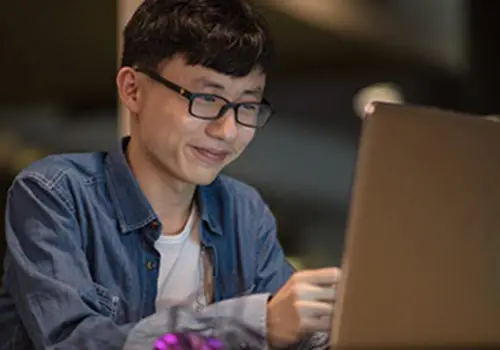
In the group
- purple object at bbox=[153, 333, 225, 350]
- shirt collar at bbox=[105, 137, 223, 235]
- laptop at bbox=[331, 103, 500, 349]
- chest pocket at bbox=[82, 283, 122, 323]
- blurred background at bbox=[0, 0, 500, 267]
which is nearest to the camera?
laptop at bbox=[331, 103, 500, 349]

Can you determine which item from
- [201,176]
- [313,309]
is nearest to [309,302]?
[313,309]

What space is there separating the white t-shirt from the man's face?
0.37ft

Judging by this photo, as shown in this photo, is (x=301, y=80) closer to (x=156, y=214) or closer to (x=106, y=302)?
(x=156, y=214)

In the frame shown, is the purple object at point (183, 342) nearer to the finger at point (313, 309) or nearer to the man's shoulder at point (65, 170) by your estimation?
the finger at point (313, 309)

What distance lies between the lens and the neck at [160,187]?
1137 mm

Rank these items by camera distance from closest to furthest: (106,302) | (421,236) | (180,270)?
(421,236), (106,302), (180,270)

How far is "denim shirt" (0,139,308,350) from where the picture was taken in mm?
926

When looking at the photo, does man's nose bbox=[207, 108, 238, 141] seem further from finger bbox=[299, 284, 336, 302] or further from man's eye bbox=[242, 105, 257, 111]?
finger bbox=[299, 284, 336, 302]

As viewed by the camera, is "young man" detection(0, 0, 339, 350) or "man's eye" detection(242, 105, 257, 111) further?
"man's eye" detection(242, 105, 257, 111)

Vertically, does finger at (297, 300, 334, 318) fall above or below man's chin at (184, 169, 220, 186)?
below

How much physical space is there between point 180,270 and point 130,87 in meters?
0.31

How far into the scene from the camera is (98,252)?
104 centimetres

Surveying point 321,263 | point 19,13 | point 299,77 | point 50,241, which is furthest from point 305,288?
point 19,13

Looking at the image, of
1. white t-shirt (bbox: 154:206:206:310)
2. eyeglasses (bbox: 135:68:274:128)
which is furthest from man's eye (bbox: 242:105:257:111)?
white t-shirt (bbox: 154:206:206:310)
